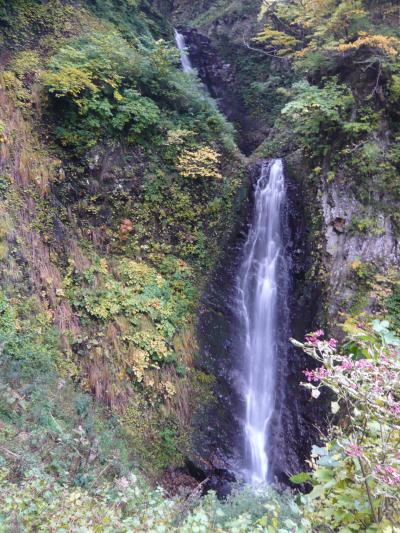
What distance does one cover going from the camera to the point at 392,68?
29.7ft

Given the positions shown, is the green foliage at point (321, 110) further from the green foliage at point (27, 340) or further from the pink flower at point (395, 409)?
the pink flower at point (395, 409)

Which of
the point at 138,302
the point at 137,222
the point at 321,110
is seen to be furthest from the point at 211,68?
the point at 138,302

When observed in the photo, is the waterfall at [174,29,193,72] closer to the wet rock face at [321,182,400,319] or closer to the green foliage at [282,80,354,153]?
the green foliage at [282,80,354,153]

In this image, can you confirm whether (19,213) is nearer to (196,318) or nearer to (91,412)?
(91,412)

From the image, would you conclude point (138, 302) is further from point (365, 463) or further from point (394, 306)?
point (365, 463)

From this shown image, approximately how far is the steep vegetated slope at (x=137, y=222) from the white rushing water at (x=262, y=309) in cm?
62

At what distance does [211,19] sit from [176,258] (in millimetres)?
15503

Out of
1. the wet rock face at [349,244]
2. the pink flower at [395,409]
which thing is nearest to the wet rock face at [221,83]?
the wet rock face at [349,244]

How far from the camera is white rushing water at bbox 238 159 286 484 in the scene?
8.34 meters

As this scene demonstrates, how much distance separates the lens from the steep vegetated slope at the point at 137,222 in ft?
19.8

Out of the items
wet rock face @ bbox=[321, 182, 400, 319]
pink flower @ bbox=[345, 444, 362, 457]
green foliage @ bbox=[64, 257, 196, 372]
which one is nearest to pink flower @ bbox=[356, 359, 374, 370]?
pink flower @ bbox=[345, 444, 362, 457]

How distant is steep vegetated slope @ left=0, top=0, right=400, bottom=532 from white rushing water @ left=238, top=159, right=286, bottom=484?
2.04 ft

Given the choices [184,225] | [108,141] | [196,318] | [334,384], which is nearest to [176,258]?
[184,225]

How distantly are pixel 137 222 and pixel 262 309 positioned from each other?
3982 mm
